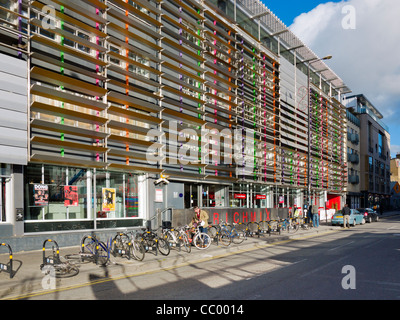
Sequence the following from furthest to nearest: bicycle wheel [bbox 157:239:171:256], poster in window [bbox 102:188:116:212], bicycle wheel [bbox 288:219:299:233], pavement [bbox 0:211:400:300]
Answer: bicycle wheel [bbox 288:219:299:233]
poster in window [bbox 102:188:116:212]
bicycle wheel [bbox 157:239:171:256]
pavement [bbox 0:211:400:300]

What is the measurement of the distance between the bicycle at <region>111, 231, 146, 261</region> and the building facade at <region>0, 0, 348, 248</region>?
12.1 feet

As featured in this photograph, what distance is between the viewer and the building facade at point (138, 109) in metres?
14.1

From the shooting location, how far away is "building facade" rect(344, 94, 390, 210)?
213ft

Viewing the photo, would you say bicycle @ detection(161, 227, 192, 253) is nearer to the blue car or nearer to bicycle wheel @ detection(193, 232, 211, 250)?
bicycle wheel @ detection(193, 232, 211, 250)

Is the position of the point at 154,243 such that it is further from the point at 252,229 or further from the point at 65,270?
the point at 252,229

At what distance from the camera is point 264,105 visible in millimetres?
30672

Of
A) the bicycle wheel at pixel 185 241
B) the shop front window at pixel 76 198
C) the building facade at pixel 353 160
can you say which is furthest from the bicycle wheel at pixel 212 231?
the building facade at pixel 353 160

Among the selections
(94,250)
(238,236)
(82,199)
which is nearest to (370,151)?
(238,236)

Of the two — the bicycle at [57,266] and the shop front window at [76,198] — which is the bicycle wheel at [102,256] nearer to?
the bicycle at [57,266]

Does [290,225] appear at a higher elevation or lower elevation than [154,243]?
lower

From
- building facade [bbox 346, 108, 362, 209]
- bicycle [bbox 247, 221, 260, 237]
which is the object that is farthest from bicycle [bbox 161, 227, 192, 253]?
building facade [bbox 346, 108, 362, 209]

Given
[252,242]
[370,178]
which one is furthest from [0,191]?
[370,178]

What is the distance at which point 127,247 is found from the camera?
12.2 m

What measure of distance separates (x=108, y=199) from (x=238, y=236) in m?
6.17
